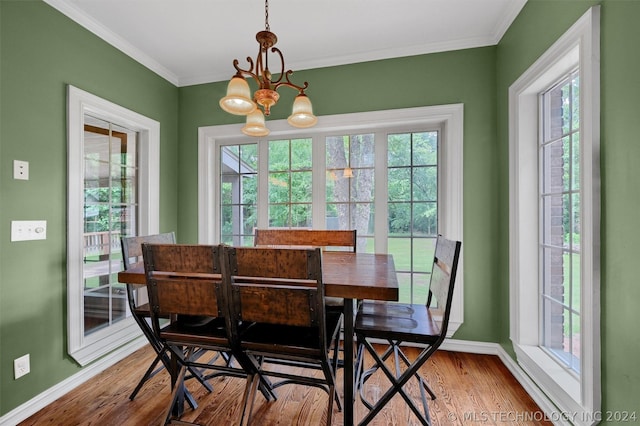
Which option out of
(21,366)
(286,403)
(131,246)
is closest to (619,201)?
(286,403)

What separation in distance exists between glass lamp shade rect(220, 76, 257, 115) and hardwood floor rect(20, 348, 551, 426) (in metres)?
1.74

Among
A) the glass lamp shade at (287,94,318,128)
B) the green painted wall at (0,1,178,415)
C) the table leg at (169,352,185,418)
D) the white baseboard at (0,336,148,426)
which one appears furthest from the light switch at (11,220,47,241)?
the glass lamp shade at (287,94,318,128)

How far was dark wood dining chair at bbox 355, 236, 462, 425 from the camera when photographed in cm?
139

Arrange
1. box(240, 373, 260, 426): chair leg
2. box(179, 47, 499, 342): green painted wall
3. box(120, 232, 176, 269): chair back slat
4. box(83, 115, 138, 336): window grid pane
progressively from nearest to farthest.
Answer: box(240, 373, 260, 426): chair leg → box(120, 232, 176, 269): chair back slat → box(83, 115, 138, 336): window grid pane → box(179, 47, 499, 342): green painted wall

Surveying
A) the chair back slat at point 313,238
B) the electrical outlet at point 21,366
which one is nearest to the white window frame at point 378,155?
the chair back slat at point 313,238

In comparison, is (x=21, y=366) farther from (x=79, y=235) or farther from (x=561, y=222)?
(x=561, y=222)

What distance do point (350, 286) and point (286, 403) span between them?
1087 mm

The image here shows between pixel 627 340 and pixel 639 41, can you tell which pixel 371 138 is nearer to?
pixel 639 41

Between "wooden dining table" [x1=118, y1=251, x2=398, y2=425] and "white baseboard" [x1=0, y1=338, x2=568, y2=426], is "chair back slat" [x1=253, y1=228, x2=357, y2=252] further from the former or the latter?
"white baseboard" [x1=0, y1=338, x2=568, y2=426]

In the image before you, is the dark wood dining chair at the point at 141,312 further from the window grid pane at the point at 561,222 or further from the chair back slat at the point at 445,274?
the window grid pane at the point at 561,222

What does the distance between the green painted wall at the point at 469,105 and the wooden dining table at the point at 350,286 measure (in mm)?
1212

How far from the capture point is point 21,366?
170cm

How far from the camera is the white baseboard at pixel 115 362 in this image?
1.67 meters

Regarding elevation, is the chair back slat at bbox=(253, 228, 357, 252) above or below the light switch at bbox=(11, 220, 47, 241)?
below
